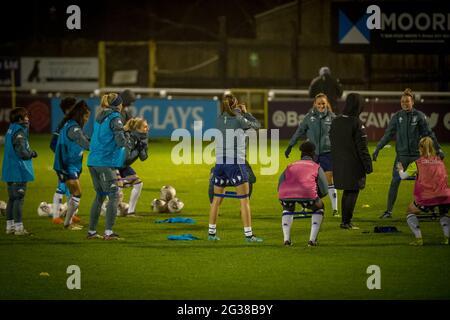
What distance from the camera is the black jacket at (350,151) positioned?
16172mm

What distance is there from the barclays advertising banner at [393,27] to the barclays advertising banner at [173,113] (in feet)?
Answer: 15.5

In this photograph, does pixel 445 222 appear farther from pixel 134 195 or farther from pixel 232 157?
pixel 134 195

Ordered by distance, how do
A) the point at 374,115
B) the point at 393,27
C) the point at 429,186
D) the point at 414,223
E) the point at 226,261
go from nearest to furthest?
the point at 226,261 < the point at 429,186 < the point at 414,223 < the point at 374,115 < the point at 393,27

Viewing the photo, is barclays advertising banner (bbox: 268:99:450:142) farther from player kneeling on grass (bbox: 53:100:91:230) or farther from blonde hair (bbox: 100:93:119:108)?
blonde hair (bbox: 100:93:119:108)

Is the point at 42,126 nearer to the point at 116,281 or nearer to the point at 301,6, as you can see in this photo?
the point at 301,6

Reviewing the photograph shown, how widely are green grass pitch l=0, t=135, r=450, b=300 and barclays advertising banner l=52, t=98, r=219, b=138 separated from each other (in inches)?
624

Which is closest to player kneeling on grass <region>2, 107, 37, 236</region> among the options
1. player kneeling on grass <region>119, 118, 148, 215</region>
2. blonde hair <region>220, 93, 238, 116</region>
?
player kneeling on grass <region>119, 118, 148, 215</region>

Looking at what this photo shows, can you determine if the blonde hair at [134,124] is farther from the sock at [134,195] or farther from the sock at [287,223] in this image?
the sock at [287,223]

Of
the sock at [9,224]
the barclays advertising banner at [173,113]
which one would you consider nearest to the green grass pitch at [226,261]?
the sock at [9,224]

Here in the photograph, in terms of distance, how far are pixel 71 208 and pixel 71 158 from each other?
779 millimetres

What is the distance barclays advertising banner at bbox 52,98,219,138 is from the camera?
35.5 m

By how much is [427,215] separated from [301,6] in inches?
1107

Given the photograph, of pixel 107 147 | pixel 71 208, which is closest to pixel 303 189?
pixel 107 147

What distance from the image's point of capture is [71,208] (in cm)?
1672
